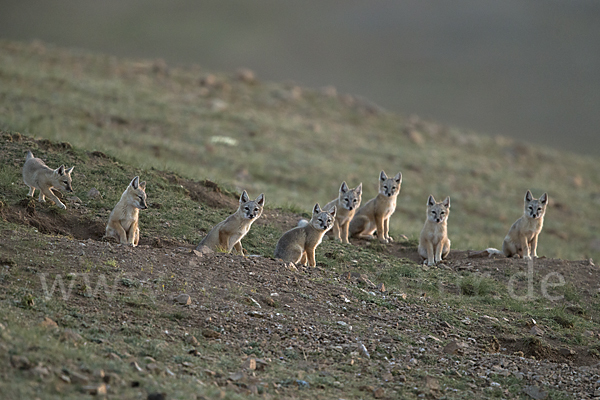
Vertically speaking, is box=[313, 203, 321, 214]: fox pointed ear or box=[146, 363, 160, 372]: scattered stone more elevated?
box=[313, 203, 321, 214]: fox pointed ear

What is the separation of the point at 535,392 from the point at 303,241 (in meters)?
5.07

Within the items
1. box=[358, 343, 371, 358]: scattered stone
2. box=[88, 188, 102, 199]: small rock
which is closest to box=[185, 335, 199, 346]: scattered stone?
box=[358, 343, 371, 358]: scattered stone

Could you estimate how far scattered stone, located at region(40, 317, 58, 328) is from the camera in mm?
6202

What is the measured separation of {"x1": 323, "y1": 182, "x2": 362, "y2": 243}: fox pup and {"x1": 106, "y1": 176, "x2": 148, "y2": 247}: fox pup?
15.2 feet

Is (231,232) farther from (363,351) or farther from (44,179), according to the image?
(363,351)

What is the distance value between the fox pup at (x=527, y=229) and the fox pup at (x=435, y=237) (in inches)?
61.6

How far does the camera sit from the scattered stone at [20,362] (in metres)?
5.33

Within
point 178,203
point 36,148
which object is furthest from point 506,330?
point 36,148

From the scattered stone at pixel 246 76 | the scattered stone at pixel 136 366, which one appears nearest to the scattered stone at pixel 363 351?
the scattered stone at pixel 136 366

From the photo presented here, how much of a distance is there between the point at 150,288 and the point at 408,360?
3.46 m

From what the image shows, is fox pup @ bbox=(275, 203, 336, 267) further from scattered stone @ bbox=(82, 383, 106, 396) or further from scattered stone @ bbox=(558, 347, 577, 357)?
scattered stone @ bbox=(82, 383, 106, 396)

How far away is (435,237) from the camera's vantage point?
1276cm

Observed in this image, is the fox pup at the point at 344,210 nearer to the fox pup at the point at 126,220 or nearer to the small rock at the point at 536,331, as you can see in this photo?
the fox pup at the point at 126,220

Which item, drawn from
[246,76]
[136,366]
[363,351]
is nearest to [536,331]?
[363,351]
